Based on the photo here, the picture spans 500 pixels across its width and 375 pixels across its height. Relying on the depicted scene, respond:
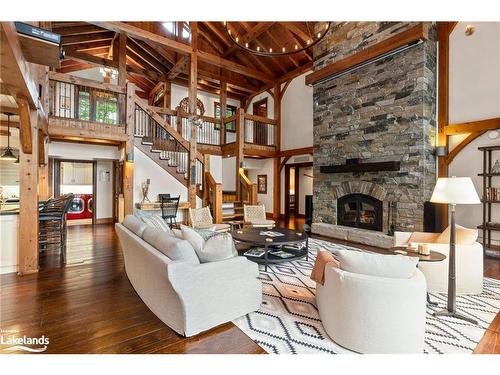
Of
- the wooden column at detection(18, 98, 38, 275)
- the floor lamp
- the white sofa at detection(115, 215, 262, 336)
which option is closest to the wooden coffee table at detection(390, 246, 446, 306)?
the floor lamp

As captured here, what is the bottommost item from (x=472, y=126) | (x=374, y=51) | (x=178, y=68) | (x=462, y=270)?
(x=462, y=270)

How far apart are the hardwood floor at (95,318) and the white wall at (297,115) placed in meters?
6.29

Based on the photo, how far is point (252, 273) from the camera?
2.47 meters

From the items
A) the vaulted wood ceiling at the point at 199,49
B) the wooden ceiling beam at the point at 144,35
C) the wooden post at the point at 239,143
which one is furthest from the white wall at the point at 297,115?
the wooden ceiling beam at the point at 144,35

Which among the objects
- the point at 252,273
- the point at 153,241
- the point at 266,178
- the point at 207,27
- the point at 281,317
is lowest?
the point at 281,317

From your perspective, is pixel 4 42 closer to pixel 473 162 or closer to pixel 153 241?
pixel 153 241

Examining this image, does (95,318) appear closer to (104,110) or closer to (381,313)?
(381,313)

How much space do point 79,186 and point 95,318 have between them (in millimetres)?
7202

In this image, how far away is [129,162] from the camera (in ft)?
20.8

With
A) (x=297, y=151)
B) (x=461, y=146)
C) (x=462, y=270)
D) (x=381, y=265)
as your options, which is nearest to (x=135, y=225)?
(x=381, y=265)
